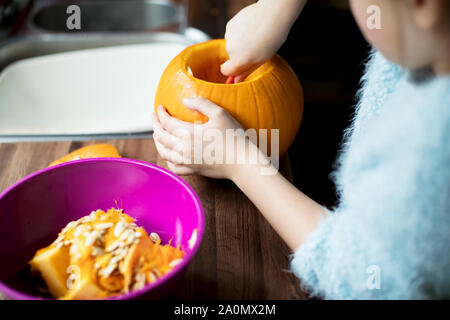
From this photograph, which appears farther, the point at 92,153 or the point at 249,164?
the point at 92,153

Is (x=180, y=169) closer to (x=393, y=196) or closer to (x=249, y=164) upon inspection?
(x=249, y=164)

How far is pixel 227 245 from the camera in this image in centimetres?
70

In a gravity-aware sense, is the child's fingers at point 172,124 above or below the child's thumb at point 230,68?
below

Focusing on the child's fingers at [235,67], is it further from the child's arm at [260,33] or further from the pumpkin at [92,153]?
the pumpkin at [92,153]

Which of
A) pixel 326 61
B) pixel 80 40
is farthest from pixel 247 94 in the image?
pixel 326 61

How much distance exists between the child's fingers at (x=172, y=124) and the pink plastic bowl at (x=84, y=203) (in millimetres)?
98

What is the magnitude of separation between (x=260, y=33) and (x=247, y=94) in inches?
4.5

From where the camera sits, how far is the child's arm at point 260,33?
2.56ft

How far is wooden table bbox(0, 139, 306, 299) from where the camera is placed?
2.09 feet

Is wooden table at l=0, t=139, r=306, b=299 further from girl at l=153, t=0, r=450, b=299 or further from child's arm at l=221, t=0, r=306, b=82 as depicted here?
child's arm at l=221, t=0, r=306, b=82

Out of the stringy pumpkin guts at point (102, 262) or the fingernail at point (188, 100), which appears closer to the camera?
the stringy pumpkin guts at point (102, 262)

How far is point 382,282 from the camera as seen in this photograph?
1.97 ft

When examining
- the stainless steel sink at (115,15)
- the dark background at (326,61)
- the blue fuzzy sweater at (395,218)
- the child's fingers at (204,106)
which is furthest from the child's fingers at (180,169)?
the dark background at (326,61)

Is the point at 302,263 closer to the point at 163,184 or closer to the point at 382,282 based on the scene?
the point at 382,282
